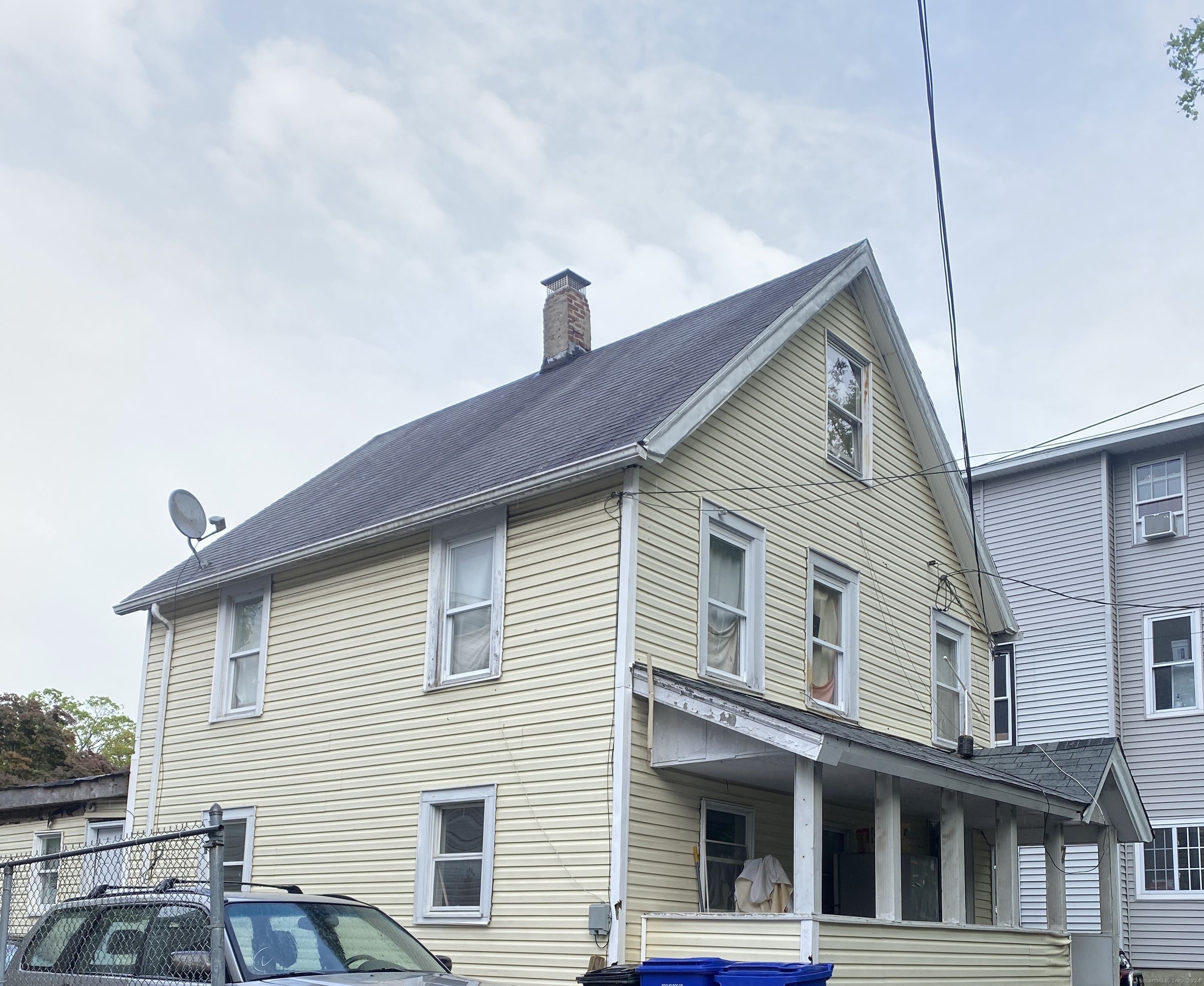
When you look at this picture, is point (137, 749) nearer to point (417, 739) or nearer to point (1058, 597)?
point (417, 739)

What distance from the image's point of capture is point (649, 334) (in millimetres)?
18906

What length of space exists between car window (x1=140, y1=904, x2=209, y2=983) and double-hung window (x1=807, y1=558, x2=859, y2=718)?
8572mm

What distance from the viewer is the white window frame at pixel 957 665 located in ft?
58.7

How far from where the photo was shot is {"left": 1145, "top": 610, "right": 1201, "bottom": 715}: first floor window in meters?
23.5

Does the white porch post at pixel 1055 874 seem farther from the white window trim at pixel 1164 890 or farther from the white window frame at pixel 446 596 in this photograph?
the white window trim at pixel 1164 890

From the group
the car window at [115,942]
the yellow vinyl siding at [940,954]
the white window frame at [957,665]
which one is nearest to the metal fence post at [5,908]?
the car window at [115,942]

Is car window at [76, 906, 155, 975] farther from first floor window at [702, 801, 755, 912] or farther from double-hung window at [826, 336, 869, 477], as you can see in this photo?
double-hung window at [826, 336, 869, 477]

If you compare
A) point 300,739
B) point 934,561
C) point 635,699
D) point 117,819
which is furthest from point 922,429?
point 117,819

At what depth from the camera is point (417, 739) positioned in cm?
1448

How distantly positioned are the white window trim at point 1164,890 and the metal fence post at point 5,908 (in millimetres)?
19100

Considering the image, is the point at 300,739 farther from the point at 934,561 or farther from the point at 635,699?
the point at 934,561

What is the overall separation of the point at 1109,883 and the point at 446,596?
8934mm

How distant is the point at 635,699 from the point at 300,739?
5269 millimetres

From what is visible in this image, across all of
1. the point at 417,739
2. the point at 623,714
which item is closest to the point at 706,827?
the point at 623,714
